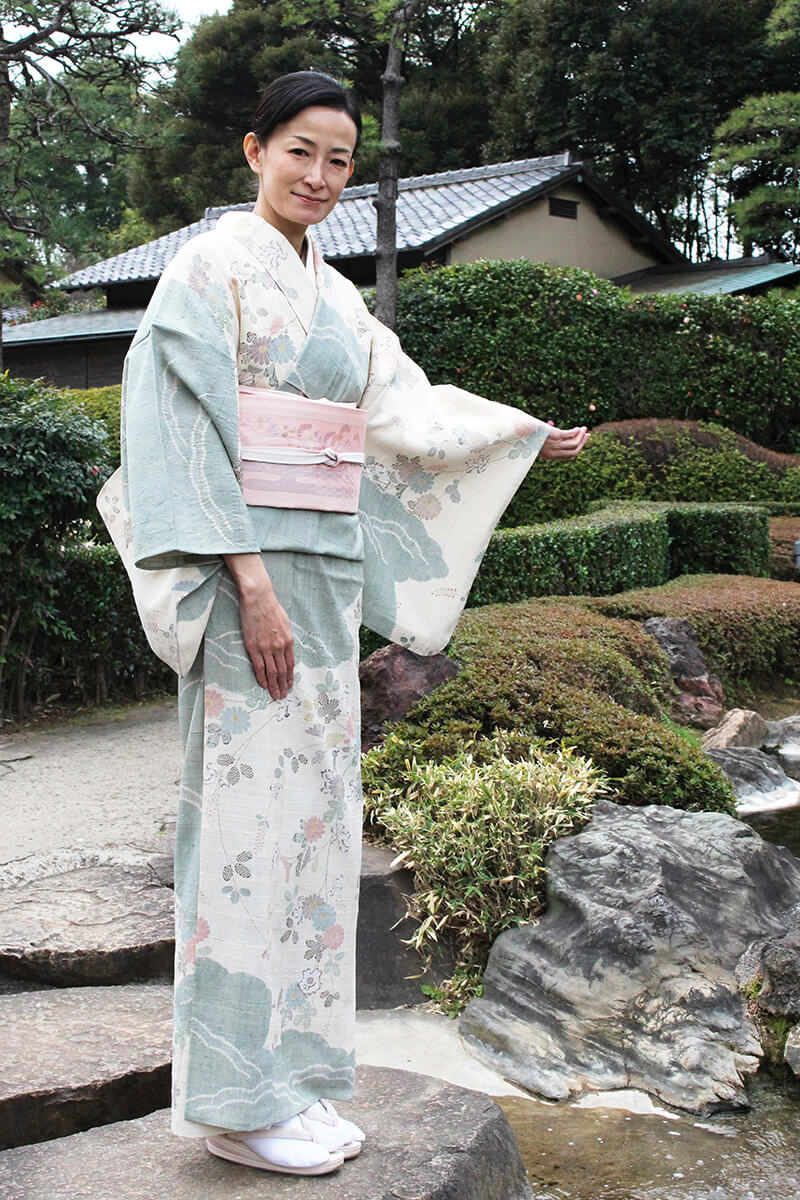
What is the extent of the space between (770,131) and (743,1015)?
57.8 ft

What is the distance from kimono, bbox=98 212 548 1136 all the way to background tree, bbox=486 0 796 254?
69.9 ft

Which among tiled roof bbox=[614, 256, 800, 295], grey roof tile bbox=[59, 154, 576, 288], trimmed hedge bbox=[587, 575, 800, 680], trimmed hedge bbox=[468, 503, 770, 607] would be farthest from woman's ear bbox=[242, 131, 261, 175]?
tiled roof bbox=[614, 256, 800, 295]

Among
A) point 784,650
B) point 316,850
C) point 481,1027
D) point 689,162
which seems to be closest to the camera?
point 316,850

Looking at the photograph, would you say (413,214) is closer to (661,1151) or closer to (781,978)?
(781,978)

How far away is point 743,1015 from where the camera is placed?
3.44 metres

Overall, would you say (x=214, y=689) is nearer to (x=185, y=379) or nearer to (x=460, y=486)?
(x=185, y=379)

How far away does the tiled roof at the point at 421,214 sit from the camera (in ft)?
56.2

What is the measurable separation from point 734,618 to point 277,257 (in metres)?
6.10

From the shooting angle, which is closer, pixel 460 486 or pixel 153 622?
pixel 153 622

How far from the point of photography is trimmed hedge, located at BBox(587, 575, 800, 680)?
24.9 ft

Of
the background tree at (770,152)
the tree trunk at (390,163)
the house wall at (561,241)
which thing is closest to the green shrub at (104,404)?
the tree trunk at (390,163)

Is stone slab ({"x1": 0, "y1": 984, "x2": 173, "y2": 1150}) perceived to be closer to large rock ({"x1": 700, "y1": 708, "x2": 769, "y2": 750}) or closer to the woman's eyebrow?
the woman's eyebrow

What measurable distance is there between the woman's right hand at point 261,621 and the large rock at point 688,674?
5186 mm

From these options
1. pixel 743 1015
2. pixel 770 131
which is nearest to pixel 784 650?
pixel 743 1015
